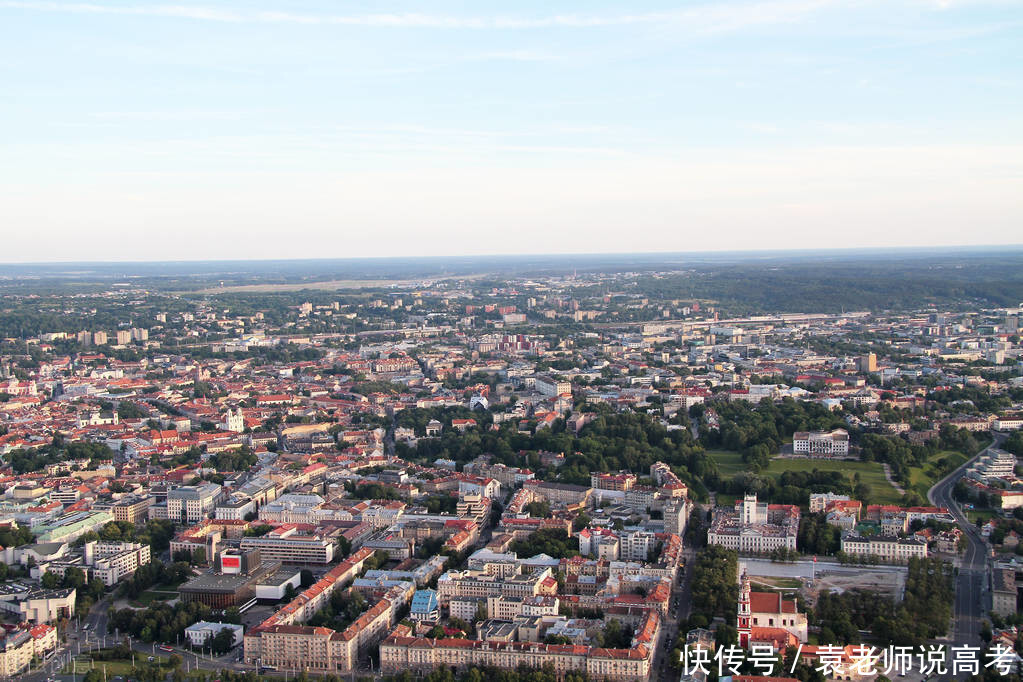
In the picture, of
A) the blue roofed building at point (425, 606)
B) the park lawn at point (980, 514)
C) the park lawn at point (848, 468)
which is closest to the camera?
the blue roofed building at point (425, 606)

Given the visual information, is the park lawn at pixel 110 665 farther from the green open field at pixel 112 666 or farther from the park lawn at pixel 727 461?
the park lawn at pixel 727 461

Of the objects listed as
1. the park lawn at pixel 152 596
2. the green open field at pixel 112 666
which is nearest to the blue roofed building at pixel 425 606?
the green open field at pixel 112 666

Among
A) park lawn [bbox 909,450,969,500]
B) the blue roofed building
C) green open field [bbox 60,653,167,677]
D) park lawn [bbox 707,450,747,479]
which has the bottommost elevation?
green open field [bbox 60,653,167,677]

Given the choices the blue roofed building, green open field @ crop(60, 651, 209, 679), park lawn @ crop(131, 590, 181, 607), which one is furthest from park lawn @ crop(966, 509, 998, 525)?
park lawn @ crop(131, 590, 181, 607)

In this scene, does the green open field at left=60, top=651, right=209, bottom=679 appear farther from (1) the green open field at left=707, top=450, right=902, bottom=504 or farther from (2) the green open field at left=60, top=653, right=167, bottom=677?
(1) the green open field at left=707, top=450, right=902, bottom=504

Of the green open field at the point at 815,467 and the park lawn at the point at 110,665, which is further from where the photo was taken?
the green open field at the point at 815,467

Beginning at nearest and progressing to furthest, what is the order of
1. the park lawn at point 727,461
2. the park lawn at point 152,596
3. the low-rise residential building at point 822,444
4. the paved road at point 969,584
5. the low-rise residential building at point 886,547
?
the paved road at point 969,584 → the park lawn at point 152,596 → the low-rise residential building at point 886,547 → the park lawn at point 727,461 → the low-rise residential building at point 822,444

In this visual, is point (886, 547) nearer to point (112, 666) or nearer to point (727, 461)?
point (727, 461)
